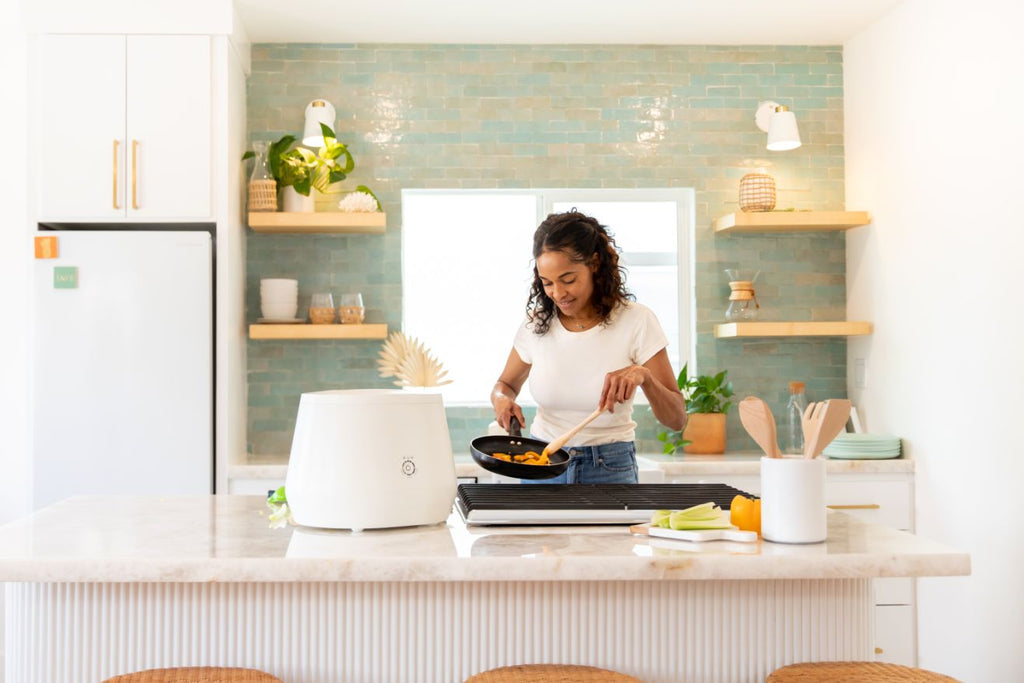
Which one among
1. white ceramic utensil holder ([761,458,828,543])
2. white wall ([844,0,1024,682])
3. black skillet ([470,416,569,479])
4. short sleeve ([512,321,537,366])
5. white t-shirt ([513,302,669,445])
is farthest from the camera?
white wall ([844,0,1024,682])

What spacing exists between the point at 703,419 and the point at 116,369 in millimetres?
2289

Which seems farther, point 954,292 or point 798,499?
point 954,292

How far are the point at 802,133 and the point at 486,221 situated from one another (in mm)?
1450

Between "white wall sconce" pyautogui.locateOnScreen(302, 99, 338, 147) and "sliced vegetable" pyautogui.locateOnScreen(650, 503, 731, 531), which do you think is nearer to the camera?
"sliced vegetable" pyautogui.locateOnScreen(650, 503, 731, 531)

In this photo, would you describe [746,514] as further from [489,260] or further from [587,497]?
[489,260]

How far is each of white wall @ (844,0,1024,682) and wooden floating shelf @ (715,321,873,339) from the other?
0.09 m

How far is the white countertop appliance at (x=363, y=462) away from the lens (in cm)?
161

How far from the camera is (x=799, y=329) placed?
3990mm

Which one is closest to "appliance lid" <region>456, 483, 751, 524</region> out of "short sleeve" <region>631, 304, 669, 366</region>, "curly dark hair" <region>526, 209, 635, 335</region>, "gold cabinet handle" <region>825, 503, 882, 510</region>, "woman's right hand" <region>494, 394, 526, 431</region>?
"woman's right hand" <region>494, 394, 526, 431</region>

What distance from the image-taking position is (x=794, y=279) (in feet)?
14.0

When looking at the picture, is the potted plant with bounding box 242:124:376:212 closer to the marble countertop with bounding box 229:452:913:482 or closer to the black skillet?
the marble countertop with bounding box 229:452:913:482

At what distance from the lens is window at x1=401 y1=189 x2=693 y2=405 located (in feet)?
14.0

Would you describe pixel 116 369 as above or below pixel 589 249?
below

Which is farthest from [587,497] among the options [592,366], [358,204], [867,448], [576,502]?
[358,204]
